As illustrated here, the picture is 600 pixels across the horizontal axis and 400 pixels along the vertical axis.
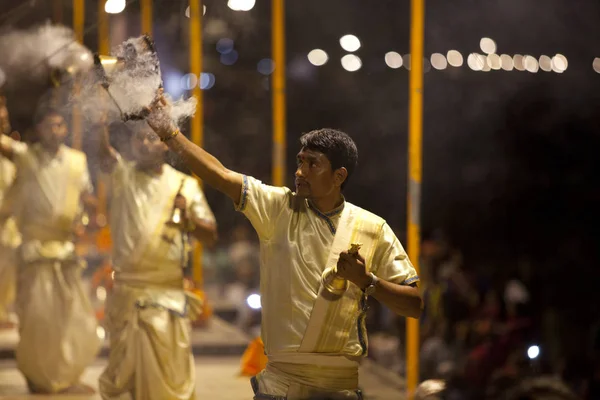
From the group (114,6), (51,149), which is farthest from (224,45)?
(114,6)

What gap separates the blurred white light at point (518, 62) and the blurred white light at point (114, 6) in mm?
6959

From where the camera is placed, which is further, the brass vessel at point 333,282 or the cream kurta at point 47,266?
the cream kurta at point 47,266

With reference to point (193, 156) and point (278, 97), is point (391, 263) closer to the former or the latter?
point (193, 156)

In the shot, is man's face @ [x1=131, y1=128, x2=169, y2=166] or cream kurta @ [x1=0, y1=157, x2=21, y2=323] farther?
cream kurta @ [x1=0, y1=157, x2=21, y2=323]

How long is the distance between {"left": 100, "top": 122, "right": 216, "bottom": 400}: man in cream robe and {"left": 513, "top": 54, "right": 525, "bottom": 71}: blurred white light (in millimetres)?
6707

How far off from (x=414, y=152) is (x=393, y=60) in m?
5.92

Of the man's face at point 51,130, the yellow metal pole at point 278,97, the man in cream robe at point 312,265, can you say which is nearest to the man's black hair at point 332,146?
the man in cream robe at point 312,265

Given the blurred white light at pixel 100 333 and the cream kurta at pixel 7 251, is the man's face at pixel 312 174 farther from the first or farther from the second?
the cream kurta at pixel 7 251

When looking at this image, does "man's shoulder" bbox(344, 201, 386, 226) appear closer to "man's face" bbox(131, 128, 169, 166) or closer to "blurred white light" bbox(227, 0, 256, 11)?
"man's face" bbox(131, 128, 169, 166)

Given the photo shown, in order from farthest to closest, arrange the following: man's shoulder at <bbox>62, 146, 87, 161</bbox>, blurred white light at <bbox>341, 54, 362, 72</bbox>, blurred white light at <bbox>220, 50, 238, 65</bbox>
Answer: blurred white light at <bbox>341, 54, 362, 72</bbox>
blurred white light at <bbox>220, 50, 238, 65</bbox>
man's shoulder at <bbox>62, 146, 87, 161</bbox>

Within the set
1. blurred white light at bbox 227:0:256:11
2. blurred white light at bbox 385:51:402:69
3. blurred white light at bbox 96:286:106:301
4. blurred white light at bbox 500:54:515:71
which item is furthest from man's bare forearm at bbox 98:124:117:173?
blurred white light at bbox 500:54:515:71

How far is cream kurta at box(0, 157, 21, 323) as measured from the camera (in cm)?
1064

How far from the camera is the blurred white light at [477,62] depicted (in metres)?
13.4

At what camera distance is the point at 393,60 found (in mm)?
13578
